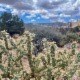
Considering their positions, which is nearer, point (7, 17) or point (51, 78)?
point (51, 78)

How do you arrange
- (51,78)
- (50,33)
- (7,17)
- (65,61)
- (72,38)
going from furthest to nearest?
(7,17)
(50,33)
(72,38)
(65,61)
(51,78)

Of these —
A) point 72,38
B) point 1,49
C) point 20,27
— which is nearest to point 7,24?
point 20,27

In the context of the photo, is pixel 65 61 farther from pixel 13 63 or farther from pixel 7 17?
pixel 7 17

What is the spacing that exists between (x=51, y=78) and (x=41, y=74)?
25.0 inches

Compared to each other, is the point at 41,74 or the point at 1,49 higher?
the point at 1,49

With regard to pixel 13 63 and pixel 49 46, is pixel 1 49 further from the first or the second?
pixel 49 46

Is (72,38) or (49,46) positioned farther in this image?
(72,38)

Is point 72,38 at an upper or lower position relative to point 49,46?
lower

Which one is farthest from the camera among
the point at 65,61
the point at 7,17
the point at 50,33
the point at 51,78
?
the point at 7,17

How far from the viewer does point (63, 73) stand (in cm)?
531

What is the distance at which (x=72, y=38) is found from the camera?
2594 centimetres

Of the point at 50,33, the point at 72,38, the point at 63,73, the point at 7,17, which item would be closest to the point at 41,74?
the point at 63,73

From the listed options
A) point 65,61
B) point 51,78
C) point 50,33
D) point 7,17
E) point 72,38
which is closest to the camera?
point 51,78

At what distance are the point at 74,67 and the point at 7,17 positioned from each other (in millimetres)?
27130
